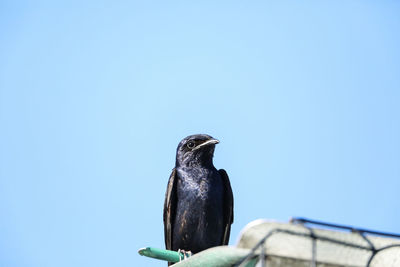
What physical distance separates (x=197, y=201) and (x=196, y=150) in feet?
2.92

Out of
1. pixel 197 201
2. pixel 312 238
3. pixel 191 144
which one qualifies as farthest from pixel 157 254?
pixel 191 144

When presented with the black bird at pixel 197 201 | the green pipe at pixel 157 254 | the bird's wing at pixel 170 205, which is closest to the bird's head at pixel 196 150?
the black bird at pixel 197 201

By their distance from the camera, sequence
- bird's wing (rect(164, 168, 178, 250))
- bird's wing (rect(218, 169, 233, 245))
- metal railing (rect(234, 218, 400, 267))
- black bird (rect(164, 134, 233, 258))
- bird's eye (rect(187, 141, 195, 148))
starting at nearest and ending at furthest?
metal railing (rect(234, 218, 400, 267))
black bird (rect(164, 134, 233, 258))
bird's wing (rect(164, 168, 178, 250))
bird's wing (rect(218, 169, 233, 245))
bird's eye (rect(187, 141, 195, 148))

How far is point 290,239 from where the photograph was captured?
3457 millimetres

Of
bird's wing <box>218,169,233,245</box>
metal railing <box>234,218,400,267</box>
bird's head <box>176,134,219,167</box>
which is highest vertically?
bird's head <box>176,134,219,167</box>

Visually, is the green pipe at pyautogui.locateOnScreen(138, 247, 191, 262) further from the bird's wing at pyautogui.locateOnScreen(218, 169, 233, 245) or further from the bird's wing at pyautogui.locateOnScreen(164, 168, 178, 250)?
the bird's wing at pyautogui.locateOnScreen(218, 169, 233, 245)

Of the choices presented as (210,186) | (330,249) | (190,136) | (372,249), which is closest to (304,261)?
(330,249)

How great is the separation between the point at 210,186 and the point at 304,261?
22.3ft

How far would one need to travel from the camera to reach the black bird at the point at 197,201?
1023 centimetres

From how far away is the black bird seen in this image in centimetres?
1023

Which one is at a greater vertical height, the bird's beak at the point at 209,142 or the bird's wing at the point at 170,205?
the bird's beak at the point at 209,142

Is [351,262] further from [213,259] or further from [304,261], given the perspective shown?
[213,259]

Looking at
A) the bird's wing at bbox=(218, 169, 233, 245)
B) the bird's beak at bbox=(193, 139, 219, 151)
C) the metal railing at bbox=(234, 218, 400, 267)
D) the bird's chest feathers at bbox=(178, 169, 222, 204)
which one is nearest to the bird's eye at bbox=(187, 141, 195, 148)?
the bird's beak at bbox=(193, 139, 219, 151)

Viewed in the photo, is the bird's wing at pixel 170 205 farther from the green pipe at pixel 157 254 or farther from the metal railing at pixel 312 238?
the metal railing at pixel 312 238
